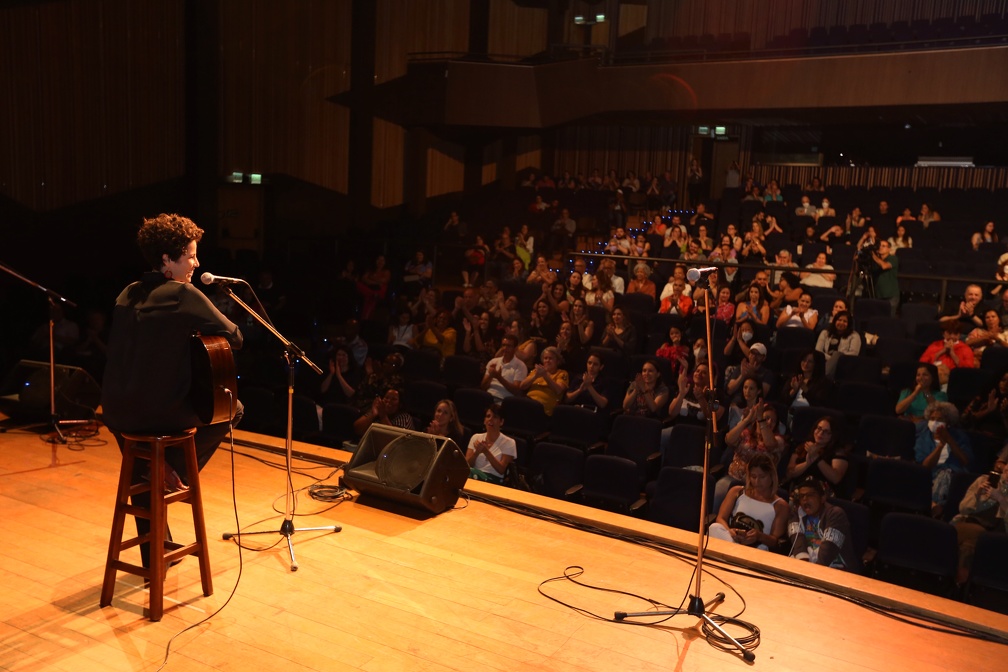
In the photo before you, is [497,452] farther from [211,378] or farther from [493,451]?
[211,378]

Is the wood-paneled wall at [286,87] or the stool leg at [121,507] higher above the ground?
the wood-paneled wall at [286,87]

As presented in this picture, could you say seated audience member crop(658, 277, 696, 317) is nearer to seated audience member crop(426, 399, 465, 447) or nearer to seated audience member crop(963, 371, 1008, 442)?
seated audience member crop(963, 371, 1008, 442)

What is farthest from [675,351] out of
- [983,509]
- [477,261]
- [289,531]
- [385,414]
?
[477,261]

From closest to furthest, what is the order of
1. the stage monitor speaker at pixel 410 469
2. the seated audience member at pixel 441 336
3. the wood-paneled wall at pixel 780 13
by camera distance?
the stage monitor speaker at pixel 410 469
the seated audience member at pixel 441 336
the wood-paneled wall at pixel 780 13

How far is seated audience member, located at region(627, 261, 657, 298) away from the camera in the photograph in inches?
303

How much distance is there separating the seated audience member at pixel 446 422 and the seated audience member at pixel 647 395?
3.84 ft

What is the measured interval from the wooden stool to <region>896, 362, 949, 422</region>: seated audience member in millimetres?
4291

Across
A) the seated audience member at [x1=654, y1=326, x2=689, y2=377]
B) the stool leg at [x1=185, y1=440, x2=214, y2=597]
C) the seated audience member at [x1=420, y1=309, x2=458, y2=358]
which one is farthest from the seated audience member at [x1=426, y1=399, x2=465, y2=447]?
the stool leg at [x1=185, y1=440, x2=214, y2=597]

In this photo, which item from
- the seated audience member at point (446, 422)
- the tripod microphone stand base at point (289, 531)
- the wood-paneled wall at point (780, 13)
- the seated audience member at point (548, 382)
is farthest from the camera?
the wood-paneled wall at point (780, 13)

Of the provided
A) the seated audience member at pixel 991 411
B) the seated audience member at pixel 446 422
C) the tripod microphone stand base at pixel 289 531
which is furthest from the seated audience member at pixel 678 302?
the tripod microphone stand base at pixel 289 531

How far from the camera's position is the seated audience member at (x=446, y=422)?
17.6ft

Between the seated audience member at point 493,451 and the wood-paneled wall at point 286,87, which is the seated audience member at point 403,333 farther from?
the wood-paneled wall at point 286,87

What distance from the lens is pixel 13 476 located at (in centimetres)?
414

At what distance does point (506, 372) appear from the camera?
636cm
